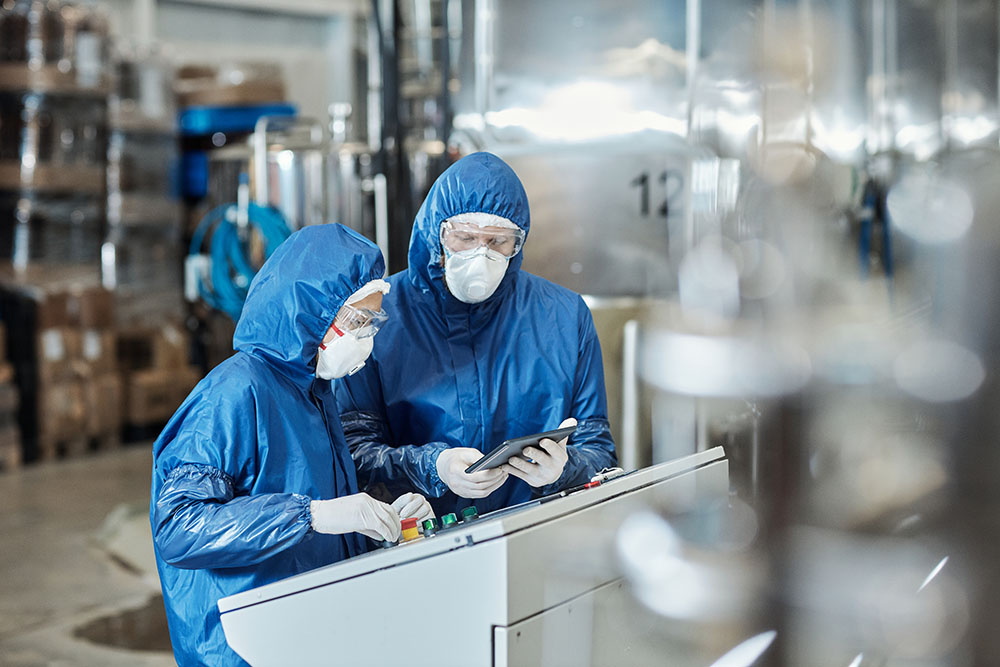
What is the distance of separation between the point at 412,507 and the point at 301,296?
325 millimetres

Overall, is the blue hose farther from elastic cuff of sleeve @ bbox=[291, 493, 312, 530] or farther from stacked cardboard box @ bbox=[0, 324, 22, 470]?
elastic cuff of sleeve @ bbox=[291, 493, 312, 530]

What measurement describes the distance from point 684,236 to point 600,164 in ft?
1.14

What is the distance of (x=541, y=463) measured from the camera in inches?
54.1

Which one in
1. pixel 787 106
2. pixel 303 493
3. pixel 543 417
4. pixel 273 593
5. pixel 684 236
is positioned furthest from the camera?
pixel 787 106

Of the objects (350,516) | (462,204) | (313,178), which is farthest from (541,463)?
(313,178)

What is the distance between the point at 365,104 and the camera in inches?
273

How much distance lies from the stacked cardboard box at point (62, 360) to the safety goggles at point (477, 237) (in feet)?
12.6

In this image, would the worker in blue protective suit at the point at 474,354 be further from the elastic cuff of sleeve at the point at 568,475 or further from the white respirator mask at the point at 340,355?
the white respirator mask at the point at 340,355

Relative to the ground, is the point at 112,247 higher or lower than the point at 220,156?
lower

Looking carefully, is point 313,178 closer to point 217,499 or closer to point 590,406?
point 590,406

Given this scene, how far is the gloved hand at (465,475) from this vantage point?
142 centimetres

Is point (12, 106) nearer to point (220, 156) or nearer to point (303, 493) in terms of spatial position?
point (220, 156)

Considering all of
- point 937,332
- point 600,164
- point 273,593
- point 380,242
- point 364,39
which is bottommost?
point 937,332

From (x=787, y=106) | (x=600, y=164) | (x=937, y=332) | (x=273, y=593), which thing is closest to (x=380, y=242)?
(x=600, y=164)
